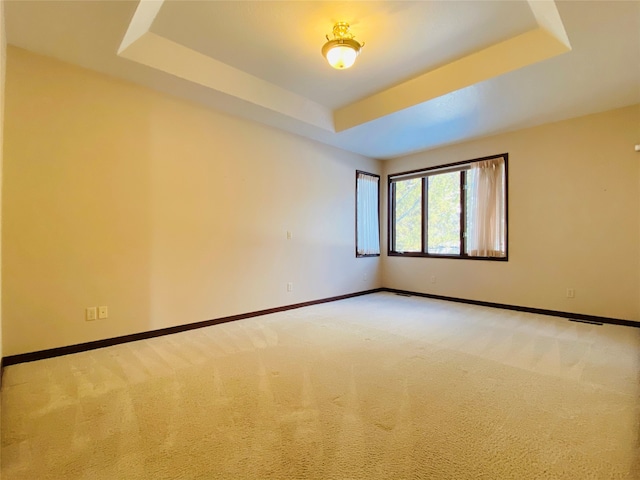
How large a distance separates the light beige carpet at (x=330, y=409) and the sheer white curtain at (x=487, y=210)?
173cm


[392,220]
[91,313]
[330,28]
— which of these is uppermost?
[330,28]

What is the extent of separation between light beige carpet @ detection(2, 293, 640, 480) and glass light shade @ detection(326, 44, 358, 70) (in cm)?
258

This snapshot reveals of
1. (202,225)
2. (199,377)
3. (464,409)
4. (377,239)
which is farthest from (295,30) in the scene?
(377,239)

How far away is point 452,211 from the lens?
524 centimetres

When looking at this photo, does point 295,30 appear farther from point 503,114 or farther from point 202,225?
point 503,114

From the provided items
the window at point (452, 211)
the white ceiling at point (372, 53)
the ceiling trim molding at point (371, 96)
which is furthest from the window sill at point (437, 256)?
the ceiling trim molding at point (371, 96)

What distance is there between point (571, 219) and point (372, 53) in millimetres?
3319

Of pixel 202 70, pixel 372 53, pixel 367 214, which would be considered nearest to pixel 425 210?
pixel 367 214

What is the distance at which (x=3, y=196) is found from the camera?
2523 millimetres

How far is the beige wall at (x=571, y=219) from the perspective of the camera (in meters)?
3.68

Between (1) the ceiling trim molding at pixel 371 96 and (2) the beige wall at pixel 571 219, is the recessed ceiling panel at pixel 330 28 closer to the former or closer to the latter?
(1) the ceiling trim molding at pixel 371 96

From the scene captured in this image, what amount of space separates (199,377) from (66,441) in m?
0.83

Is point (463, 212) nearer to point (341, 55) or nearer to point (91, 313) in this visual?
point (341, 55)

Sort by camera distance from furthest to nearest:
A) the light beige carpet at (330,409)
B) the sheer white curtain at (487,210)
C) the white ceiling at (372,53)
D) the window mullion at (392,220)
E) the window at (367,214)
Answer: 1. the window mullion at (392,220)
2. the window at (367,214)
3. the sheer white curtain at (487,210)
4. the white ceiling at (372,53)
5. the light beige carpet at (330,409)
